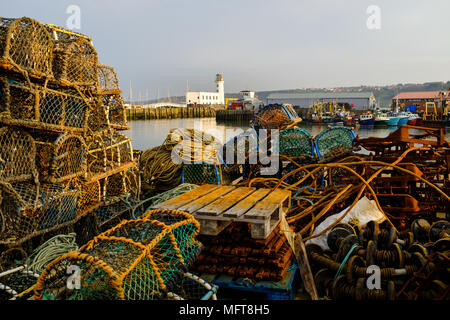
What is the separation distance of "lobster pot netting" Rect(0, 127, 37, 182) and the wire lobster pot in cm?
80

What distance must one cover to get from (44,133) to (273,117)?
13.7 ft

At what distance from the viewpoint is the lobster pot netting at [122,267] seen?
173cm

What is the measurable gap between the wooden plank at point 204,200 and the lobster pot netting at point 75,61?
1899 mm

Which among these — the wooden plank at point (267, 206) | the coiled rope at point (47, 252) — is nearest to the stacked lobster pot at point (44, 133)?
the coiled rope at point (47, 252)

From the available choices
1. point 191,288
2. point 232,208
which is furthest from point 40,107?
point 191,288

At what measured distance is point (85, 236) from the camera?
3.73 m

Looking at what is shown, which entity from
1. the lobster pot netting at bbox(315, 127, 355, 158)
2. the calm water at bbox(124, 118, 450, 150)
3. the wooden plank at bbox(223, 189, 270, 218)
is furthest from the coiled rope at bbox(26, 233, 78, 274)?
the calm water at bbox(124, 118, 450, 150)

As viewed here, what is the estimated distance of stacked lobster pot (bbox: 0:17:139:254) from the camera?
9.14 feet

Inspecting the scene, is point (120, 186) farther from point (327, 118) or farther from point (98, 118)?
point (327, 118)

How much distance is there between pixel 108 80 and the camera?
16.8 feet

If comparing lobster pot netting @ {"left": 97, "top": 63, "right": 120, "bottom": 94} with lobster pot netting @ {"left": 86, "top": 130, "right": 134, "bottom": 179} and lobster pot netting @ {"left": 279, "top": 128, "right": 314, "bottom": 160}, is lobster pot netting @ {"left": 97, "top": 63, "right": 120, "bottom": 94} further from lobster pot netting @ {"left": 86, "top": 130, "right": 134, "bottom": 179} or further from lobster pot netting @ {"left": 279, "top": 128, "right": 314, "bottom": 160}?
lobster pot netting @ {"left": 279, "top": 128, "right": 314, "bottom": 160}

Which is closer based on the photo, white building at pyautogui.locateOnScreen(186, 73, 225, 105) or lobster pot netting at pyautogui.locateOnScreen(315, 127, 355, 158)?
lobster pot netting at pyautogui.locateOnScreen(315, 127, 355, 158)

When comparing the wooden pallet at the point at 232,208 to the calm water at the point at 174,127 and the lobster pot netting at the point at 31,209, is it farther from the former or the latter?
the calm water at the point at 174,127

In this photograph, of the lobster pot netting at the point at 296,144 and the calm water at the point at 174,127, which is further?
the calm water at the point at 174,127
